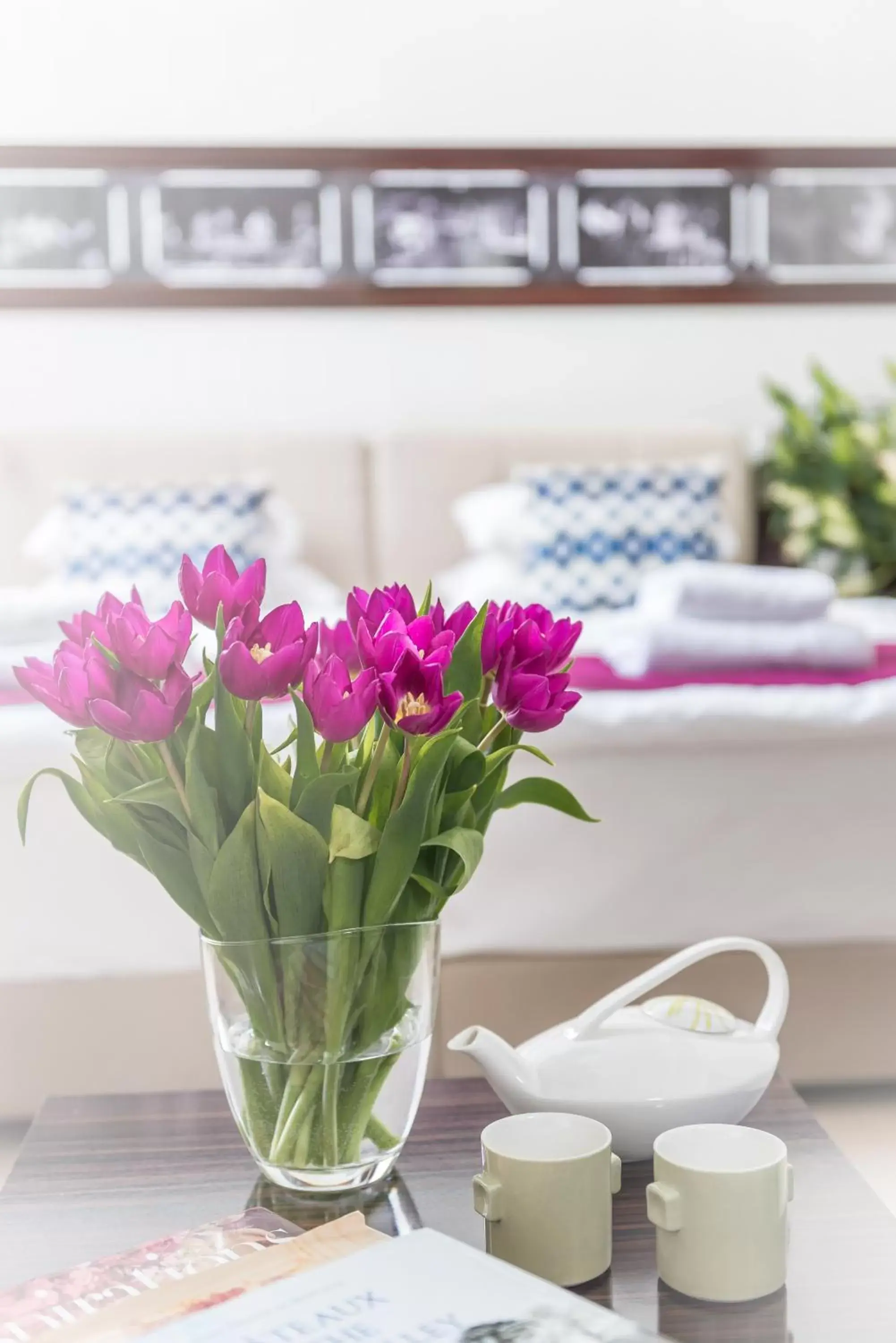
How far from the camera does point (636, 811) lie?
5.88ft

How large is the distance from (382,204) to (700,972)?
2566mm

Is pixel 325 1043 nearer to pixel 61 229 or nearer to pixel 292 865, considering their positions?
pixel 292 865

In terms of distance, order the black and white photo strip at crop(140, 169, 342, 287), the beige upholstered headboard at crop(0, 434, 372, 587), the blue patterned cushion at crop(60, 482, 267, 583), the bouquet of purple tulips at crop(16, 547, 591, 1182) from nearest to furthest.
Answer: the bouquet of purple tulips at crop(16, 547, 591, 1182) → the blue patterned cushion at crop(60, 482, 267, 583) → the beige upholstered headboard at crop(0, 434, 372, 587) → the black and white photo strip at crop(140, 169, 342, 287)

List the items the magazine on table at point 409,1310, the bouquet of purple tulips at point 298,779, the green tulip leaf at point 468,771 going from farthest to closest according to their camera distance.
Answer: the green tulip leaf at point 468,771, the bouquet of purple tulips at point 298,779, the magazine on table at point 409,1310

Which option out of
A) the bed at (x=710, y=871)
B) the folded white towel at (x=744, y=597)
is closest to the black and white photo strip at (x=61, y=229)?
the folded white towel at (x=744, y=597)

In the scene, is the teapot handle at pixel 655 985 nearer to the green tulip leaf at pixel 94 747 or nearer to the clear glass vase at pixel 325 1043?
the clear glass vase at pixel 325 1043

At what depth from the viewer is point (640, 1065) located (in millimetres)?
936

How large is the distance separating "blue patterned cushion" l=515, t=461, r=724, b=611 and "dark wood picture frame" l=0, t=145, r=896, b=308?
645 millimetres

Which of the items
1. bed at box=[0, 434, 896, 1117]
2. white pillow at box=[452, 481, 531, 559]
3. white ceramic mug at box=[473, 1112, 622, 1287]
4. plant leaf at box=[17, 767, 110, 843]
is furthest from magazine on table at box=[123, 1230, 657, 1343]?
white pillow at box=[452, 481, 531, 559]

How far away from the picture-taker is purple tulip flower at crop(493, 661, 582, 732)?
0.83 meters

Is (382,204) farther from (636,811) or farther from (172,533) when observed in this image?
(636,811)

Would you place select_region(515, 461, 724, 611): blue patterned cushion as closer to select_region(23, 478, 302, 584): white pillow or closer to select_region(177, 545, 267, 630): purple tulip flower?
select_region(23, 478, 302, 584): white pillow

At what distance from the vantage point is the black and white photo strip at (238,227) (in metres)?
3.62

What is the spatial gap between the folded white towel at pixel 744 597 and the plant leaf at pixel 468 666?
1381 millimetres
